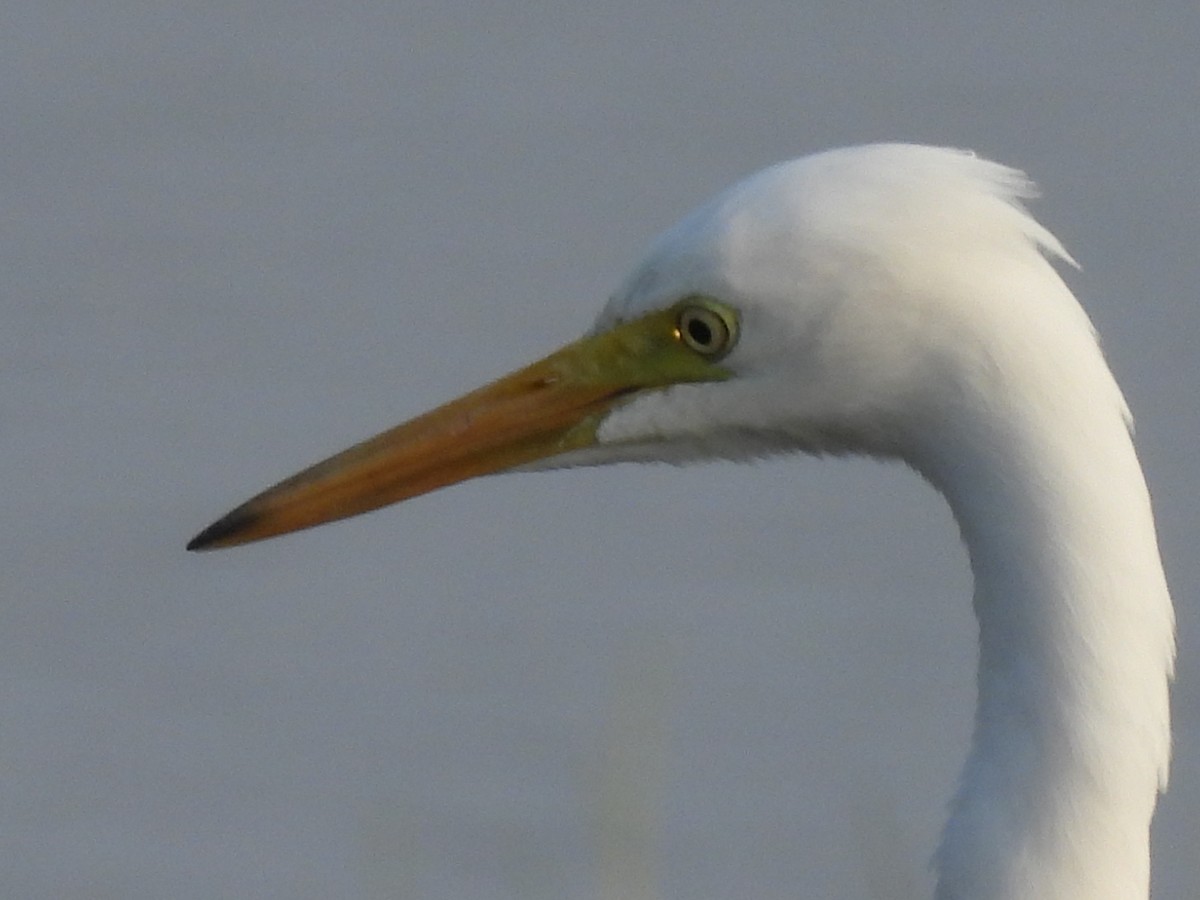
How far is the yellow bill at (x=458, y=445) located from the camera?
5707 mm

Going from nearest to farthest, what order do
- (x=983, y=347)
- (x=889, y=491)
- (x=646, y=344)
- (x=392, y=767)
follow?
(x=983, y=347) → (x=646, y=344) → (x=392, y=767) → (x=889, y=491)

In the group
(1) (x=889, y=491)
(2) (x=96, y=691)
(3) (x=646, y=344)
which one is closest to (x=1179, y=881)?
(1) (x=889, y=491)

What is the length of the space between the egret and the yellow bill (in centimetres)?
26

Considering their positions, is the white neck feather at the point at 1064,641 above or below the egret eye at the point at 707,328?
below

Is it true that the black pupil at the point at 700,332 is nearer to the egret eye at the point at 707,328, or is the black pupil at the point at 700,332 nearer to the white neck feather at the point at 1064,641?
the egret eye at the point at 707,328

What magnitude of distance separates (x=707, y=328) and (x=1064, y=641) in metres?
0.92

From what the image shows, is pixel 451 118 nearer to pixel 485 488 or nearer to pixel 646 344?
pixel 485 488

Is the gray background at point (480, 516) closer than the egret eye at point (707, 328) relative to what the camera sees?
No

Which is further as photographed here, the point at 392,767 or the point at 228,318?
the point at 228,318

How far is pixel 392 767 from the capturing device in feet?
35.7

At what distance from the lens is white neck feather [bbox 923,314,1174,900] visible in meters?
4.83

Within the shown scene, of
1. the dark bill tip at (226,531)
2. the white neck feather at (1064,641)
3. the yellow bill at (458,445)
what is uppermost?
the yellow bill at (458,445)

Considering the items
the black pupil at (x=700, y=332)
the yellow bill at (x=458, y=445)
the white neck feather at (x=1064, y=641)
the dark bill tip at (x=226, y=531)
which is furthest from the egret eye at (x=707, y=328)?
the dark bill tip at (x=226, y=531)

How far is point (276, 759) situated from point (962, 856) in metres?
6.35
